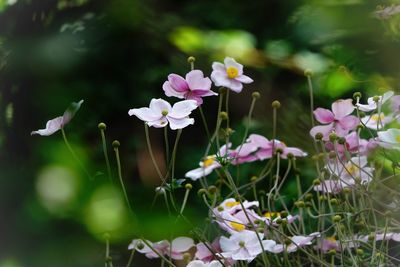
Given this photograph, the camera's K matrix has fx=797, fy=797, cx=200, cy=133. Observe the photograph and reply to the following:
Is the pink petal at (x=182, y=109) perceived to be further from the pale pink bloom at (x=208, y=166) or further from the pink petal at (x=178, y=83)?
the pale pink bloom at (x=208, y=166)

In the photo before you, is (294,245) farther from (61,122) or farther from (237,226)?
(61,122)

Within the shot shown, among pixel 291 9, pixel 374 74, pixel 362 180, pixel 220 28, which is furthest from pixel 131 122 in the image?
pixel 362 180

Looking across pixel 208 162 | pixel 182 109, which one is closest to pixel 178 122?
pixel 182 109

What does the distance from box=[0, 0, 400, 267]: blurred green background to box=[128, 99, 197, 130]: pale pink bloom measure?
0.81ft

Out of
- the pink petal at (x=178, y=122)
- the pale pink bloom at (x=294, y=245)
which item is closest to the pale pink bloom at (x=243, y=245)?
the pale pink bloom at (x=294, y=245)

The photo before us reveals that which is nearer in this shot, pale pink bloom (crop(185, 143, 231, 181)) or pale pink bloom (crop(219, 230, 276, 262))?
pale pink bloom (crop(219, 230, 276, 262))

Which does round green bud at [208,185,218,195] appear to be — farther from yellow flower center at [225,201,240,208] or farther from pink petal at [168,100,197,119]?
pink petal at [168,100,197,119]

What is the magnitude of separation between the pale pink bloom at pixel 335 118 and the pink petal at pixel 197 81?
128mm

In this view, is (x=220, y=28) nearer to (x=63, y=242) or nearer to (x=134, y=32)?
(x=134, y=32)

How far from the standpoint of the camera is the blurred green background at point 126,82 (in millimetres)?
1189

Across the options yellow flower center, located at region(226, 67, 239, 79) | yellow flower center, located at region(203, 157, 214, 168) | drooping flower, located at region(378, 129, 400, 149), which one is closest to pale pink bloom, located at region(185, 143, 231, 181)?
yellow flower center, located at region(203, 157, 214, 168)

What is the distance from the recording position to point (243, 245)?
73cm

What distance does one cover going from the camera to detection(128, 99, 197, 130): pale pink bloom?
0.72 m

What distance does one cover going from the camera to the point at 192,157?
143cm
